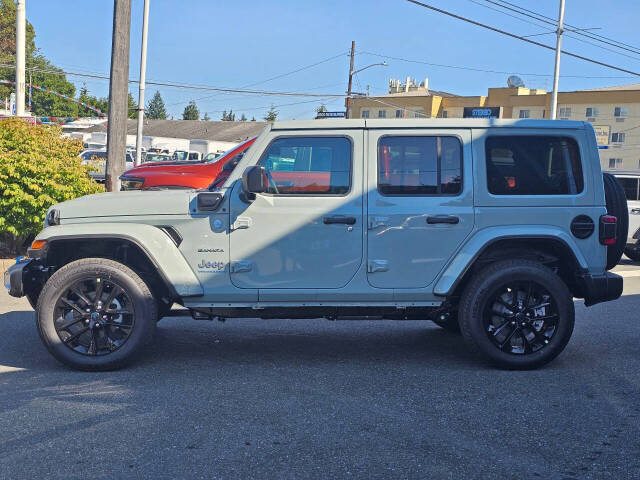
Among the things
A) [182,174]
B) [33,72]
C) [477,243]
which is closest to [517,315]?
[477,243]

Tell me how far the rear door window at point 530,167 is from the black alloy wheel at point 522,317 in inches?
31.6

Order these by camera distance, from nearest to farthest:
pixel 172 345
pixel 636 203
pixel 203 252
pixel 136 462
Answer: pixel 136 462, pixel 203 252, pixel 172 345, pixel 636 203

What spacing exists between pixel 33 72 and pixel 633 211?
8991 centimetres

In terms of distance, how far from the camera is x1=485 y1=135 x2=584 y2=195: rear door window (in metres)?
6.25

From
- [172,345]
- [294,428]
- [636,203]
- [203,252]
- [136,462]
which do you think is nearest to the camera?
[136,462]

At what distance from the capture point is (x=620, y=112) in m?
68.1

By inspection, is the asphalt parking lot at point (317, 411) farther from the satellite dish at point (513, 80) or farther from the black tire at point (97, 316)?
the satellite dish at point (513, 80)

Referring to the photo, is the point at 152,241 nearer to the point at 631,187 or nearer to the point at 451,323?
the point at 451,323

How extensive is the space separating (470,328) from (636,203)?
1194 cm

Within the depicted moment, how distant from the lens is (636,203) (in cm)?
1656

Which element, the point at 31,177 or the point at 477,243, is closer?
the point at 477,243

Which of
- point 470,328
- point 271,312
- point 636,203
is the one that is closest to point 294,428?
point 271,312

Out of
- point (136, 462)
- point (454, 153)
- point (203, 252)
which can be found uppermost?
point (454, 153)

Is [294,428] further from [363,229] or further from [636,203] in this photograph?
[636,203]
